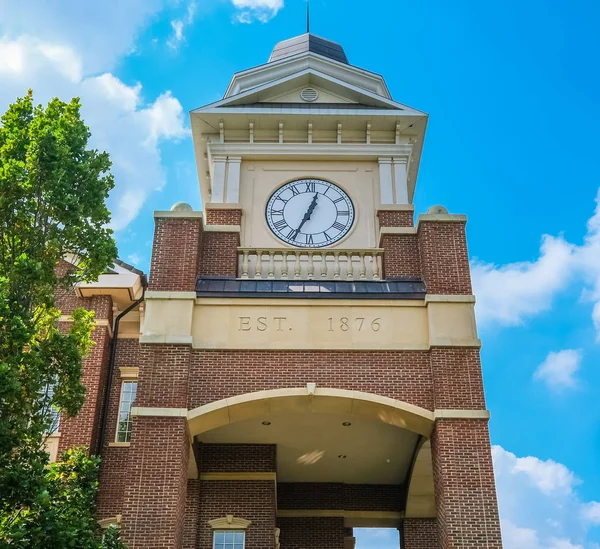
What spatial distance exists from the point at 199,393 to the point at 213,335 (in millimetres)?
1214

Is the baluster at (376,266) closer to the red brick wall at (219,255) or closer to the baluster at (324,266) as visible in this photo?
the baluster at (324,266)

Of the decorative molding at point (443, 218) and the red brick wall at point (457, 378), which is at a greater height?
the decorative molding at point (443, 218)

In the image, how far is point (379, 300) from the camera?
16.2 metres

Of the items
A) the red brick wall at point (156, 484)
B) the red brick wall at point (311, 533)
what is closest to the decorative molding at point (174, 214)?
the red brick wall at point (156, 484)

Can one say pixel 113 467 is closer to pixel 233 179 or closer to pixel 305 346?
pixel 305 346

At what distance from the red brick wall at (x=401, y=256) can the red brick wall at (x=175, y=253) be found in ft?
13.3

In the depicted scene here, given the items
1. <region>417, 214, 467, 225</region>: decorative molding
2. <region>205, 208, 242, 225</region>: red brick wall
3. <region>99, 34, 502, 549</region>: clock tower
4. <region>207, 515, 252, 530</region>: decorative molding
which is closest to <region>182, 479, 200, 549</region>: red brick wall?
<region>99, 34, 502, 549</region>: clock tower

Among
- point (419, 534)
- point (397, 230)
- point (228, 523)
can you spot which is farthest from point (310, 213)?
point (419, 534)

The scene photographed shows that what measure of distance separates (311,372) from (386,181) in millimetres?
6747

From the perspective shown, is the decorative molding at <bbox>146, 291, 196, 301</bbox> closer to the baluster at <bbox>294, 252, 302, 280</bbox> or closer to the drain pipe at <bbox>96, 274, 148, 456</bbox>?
the baluster at <bbox>294, 252, 302, 280</bbox>

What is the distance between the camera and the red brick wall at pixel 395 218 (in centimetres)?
1938

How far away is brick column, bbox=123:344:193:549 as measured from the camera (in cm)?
1398

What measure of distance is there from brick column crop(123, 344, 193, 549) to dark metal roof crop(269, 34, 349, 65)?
12.1 m

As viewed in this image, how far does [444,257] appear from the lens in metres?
16.6
